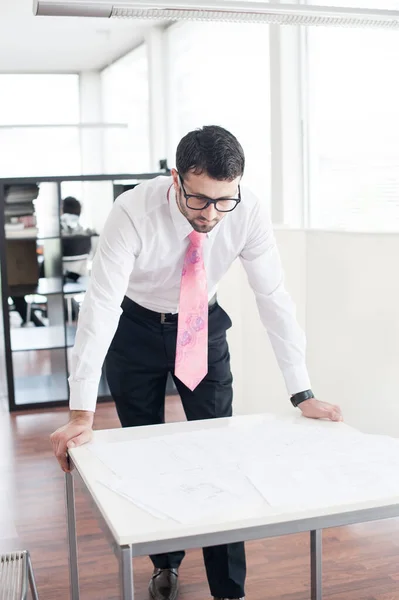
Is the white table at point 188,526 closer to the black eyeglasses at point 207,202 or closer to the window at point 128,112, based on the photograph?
the black eyeglasses at point 207,202

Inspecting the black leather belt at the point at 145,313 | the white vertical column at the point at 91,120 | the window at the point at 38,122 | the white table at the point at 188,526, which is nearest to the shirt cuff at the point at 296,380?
the black leather belt at the point at 145,313

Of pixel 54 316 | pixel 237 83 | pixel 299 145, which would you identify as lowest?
pixel 54 316

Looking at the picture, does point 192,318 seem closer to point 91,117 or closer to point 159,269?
point 159,269

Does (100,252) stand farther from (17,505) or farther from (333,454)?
(17,505)

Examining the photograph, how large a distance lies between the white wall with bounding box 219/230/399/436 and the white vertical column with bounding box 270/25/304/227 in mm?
599

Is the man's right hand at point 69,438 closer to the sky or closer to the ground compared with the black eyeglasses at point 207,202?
closer to the ground

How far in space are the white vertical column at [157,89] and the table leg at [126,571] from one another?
700 centimetres

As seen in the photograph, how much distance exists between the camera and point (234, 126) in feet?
19.3

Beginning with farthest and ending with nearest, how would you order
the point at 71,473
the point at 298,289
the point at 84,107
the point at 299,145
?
the point at 84,107, the point at 299,145, the point at 298,289, the point at 71,473

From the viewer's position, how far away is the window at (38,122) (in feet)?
36.7

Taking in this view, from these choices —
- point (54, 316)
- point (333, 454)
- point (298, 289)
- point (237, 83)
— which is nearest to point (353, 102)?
point (298, 289)

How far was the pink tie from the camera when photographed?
83.7 inches

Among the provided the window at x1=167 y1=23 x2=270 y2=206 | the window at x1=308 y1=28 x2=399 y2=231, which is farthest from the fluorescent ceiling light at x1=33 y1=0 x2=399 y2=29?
the window at x1=167 y1=23 x2=270 y2=206

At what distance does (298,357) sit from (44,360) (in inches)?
135
